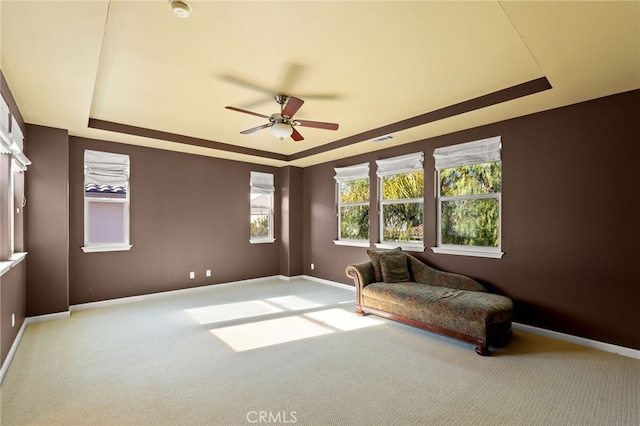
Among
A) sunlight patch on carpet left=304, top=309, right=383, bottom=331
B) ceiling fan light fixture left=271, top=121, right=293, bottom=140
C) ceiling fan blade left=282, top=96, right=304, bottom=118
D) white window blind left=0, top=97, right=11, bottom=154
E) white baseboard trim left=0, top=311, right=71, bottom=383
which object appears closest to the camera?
white window blind left=0, top=97, right=11, bottom=154

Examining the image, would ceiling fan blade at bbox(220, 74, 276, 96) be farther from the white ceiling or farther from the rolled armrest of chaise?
the rolled armrest of chaise

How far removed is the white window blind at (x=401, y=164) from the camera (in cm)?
497

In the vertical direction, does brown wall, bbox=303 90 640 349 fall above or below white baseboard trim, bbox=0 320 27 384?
above

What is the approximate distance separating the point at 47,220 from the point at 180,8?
3.62 meters

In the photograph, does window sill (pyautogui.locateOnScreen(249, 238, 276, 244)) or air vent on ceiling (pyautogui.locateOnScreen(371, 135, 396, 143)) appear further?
window sill (pyautogui.locateOnScreen(249, 238, 276, 244))

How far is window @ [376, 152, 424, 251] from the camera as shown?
503 centimetres

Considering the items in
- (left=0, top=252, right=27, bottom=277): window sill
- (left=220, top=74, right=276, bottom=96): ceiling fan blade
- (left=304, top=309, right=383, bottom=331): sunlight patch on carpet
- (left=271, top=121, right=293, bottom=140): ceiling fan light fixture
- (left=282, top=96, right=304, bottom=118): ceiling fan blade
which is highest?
(left=220, top=74, right=276, bottom=96): ceiling fan blade

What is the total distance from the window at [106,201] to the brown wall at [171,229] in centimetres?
9

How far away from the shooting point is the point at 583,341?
3.36 metres

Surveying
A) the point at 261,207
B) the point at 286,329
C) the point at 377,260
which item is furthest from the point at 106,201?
the point at 377,260

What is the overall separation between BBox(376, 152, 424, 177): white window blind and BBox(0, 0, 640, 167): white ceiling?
908mm

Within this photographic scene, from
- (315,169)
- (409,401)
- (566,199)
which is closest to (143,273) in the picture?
(315,169)

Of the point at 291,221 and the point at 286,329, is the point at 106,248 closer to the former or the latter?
the point at 286,329

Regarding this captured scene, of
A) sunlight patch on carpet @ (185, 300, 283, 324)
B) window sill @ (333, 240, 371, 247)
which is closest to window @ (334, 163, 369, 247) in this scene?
window sill @ (333, 240, 371, 247)
